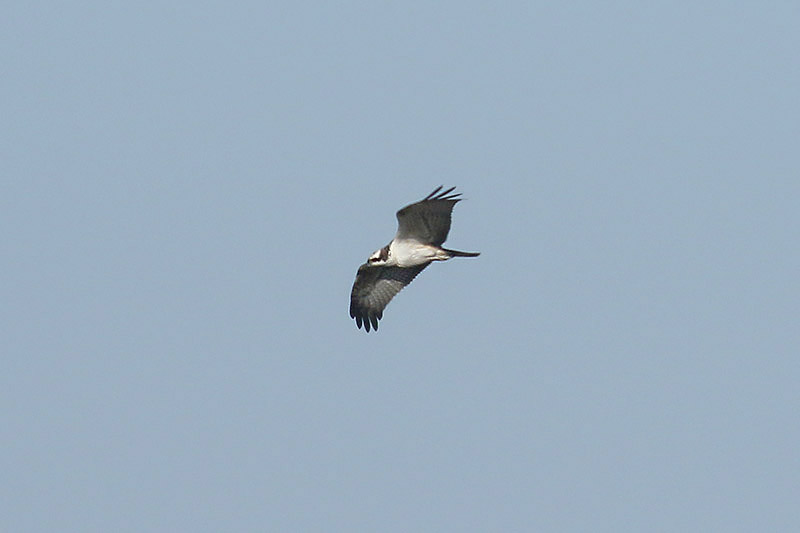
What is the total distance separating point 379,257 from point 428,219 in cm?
195

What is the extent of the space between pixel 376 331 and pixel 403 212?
4672mm

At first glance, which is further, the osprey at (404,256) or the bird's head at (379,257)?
Answer: the bird's head at (379,257)

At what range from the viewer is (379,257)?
82.4ft

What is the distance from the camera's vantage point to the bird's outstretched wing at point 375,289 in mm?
26547

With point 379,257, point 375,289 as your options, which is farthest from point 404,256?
point 375,289

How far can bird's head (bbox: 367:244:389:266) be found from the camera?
24844 millimetres

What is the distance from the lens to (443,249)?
24156 mm

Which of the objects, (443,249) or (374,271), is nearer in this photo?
(443,249)

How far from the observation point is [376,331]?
89.7ft

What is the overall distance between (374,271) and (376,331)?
1520 mm

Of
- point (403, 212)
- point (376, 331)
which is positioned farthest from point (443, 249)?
point (376, 331)

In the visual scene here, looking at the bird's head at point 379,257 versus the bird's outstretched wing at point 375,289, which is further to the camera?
the bird's outstretched wing at point 375,289

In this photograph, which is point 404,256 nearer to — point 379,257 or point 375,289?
point 379,257

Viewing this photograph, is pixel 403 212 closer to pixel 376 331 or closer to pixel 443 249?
pixel 443 249
